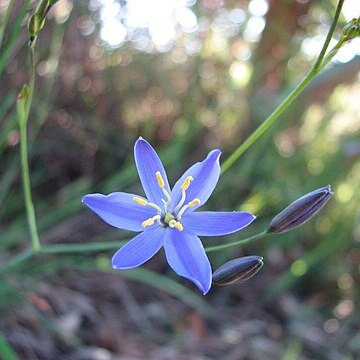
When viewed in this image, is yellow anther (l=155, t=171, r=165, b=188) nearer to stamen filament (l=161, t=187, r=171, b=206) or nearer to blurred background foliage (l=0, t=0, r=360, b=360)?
stamen filament (l=161, t=187, r=171, b=206)

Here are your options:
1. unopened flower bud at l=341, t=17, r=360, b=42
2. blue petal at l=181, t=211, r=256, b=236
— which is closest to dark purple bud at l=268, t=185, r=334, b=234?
blue petal at l=181, t=211, r=256, b=236

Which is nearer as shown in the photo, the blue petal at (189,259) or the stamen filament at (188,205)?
the blue petal at (189,259)

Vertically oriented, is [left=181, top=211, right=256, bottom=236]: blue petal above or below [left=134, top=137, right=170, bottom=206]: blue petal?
below

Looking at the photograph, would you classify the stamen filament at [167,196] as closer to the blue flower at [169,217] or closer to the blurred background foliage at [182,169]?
the blue flower at [169,217]

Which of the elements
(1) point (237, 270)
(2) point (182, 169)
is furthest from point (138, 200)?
(2) point (182, 169)

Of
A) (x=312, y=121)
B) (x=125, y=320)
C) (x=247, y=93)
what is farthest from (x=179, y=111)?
(x=125, y=320)

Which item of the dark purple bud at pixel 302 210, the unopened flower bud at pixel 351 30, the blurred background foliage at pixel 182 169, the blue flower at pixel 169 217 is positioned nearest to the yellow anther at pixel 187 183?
the blue flower at pixel 169 217
